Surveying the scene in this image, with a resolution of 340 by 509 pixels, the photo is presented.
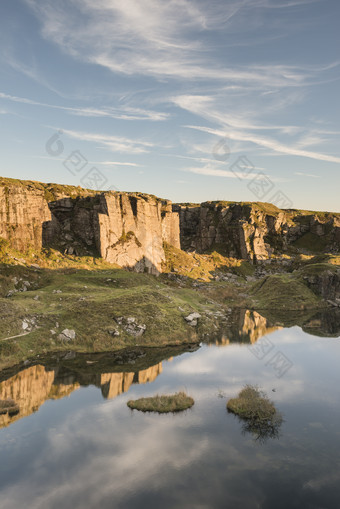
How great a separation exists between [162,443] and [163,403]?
538 centimetres

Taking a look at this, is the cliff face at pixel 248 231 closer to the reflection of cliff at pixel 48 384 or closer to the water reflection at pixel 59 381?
the water reflection at pixel 59 381

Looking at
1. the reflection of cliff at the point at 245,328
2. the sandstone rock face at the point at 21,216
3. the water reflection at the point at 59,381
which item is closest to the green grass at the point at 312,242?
the reflection of cliff at the point at 245,328

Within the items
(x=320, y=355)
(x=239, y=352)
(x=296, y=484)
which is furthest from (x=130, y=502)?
(x=320, y=355)

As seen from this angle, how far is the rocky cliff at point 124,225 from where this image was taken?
7581 cm

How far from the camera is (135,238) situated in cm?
9225

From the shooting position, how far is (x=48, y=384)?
30.7m

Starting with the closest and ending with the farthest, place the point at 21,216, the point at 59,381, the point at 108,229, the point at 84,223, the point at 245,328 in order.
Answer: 1. the point at 59,381
2. the point at 245,328
3. the point at 21,216
4. the point at 108,229
5. the point at 84,223

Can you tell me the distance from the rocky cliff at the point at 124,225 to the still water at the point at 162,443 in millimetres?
49185

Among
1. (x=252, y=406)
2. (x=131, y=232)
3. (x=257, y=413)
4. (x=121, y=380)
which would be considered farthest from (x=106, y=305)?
(x=131, y=232)

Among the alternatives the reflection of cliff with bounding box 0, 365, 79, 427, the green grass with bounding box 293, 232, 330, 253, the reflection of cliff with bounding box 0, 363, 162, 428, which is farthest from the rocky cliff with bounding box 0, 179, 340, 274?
the reflection of cliff with bounding box 0, 363, 162, 428

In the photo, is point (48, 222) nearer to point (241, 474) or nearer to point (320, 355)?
point (320, 355)

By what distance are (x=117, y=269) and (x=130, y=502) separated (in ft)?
216

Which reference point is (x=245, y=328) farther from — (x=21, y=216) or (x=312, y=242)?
(x=312, y=242)

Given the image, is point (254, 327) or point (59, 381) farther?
point (254, 327)
